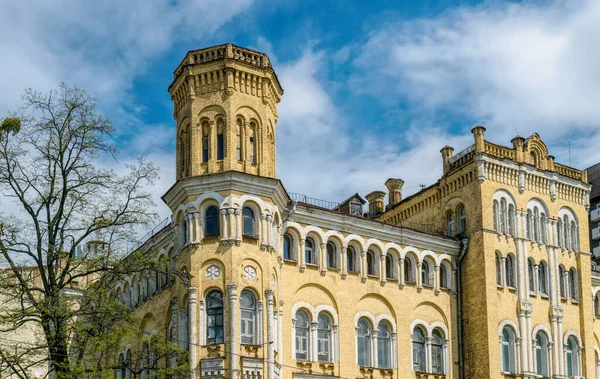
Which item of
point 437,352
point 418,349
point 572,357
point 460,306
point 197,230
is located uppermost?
point 197,230

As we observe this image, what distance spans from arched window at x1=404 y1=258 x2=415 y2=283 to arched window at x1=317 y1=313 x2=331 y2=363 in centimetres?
539

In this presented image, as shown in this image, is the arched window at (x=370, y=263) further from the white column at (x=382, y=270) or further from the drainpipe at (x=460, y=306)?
the drainpipe at (x=460, y=306)

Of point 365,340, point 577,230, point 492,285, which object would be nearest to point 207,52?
point 365,340

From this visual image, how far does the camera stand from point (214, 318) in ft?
130

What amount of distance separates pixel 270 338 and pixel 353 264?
25.7 feet

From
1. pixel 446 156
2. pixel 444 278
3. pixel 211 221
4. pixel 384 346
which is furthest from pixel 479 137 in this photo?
pixel 211 221

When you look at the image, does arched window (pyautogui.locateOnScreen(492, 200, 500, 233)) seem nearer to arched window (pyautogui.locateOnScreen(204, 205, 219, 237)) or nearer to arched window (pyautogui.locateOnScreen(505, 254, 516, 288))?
arched window (pyautogui.locateOnScreen(505, 254, 516, 288))

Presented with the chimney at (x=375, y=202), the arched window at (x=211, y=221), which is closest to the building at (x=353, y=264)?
the arched window at (x=211, y=221)

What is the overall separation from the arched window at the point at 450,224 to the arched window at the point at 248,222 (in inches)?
543

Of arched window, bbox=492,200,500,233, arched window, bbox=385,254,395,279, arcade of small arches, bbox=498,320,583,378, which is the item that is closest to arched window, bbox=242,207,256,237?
arched window, bbox=385,254,395,279

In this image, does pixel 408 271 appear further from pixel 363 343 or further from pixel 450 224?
pixel 363 343

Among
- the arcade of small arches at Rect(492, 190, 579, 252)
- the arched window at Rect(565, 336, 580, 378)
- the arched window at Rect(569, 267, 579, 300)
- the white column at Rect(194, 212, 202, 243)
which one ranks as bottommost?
the arched window at Rect(565, 336, 580, 378)

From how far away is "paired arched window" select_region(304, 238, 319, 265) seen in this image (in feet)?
147

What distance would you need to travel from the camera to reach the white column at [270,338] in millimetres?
39250
